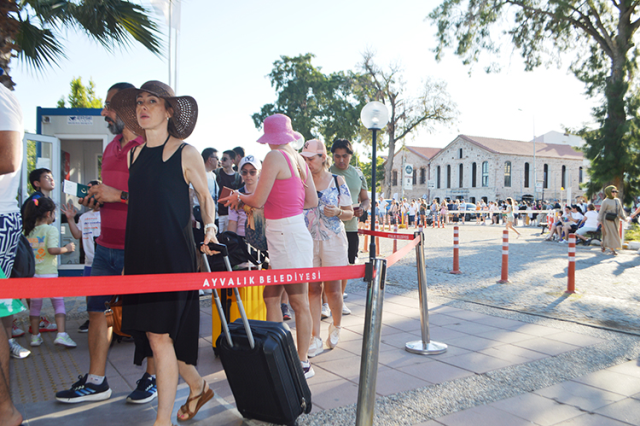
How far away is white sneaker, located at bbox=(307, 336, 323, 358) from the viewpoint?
13.7 ft

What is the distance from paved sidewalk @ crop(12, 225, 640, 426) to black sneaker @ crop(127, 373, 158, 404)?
0.06 m

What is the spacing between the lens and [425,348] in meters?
4.31

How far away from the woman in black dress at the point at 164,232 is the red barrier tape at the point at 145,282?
0.58 m

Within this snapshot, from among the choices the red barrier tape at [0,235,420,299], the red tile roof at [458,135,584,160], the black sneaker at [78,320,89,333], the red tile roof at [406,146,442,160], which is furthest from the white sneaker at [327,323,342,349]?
the red tile roof at [406,146,442,160]

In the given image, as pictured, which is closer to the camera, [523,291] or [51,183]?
[51,183]

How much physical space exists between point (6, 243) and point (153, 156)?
0.94m

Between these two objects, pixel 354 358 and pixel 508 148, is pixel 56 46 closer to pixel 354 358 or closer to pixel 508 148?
pixel 354 358

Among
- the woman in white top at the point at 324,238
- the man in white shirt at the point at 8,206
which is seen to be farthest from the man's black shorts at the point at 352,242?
the man in white shirt at the point at 8,206

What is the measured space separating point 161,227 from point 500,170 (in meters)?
59.4

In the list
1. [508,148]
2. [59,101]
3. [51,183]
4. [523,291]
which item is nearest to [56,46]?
[51,183]

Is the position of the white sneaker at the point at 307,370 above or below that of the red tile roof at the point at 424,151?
below

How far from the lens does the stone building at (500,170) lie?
189ft

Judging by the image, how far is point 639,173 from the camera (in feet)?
59.1

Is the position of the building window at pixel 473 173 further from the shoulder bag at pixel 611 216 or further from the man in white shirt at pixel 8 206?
the man in white shirt at pixel 8 206
